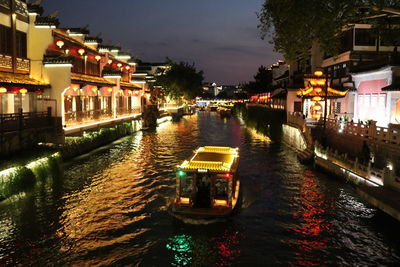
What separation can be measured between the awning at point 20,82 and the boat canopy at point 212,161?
1295 centimetres

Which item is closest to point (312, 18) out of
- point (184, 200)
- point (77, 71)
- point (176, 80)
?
point (184, 200)

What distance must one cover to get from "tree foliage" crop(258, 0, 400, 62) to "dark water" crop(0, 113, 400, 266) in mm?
8524

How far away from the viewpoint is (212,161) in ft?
57.0

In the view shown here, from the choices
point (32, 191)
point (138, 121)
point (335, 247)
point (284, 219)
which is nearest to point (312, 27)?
point (284, 219)

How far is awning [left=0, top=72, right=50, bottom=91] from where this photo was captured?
22703 mm

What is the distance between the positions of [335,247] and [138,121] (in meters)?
41.7

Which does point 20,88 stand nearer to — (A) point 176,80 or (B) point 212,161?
(B) point 212,161

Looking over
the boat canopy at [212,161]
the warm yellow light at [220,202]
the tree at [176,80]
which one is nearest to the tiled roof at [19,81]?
the boat canopy at [212,161]

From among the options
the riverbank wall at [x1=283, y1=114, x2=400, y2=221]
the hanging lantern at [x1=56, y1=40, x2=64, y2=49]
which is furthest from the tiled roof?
the riverbank wall at [x1=283, y1=114, x2=400, y2=221]

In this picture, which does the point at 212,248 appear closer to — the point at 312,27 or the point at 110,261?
the point at 110,261

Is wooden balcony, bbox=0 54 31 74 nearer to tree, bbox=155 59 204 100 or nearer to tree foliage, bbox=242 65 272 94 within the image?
tree, bbox=155 59 204 100

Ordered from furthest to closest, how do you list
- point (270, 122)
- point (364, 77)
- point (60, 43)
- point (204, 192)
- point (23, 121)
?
point (270, 122)
point (364, 77)
point (60, 43)
point (23, 121)
point (204, 192)

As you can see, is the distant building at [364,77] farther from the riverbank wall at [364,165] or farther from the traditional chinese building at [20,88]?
the traditional chinese building at [20,88]

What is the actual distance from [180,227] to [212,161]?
3.89 metres
